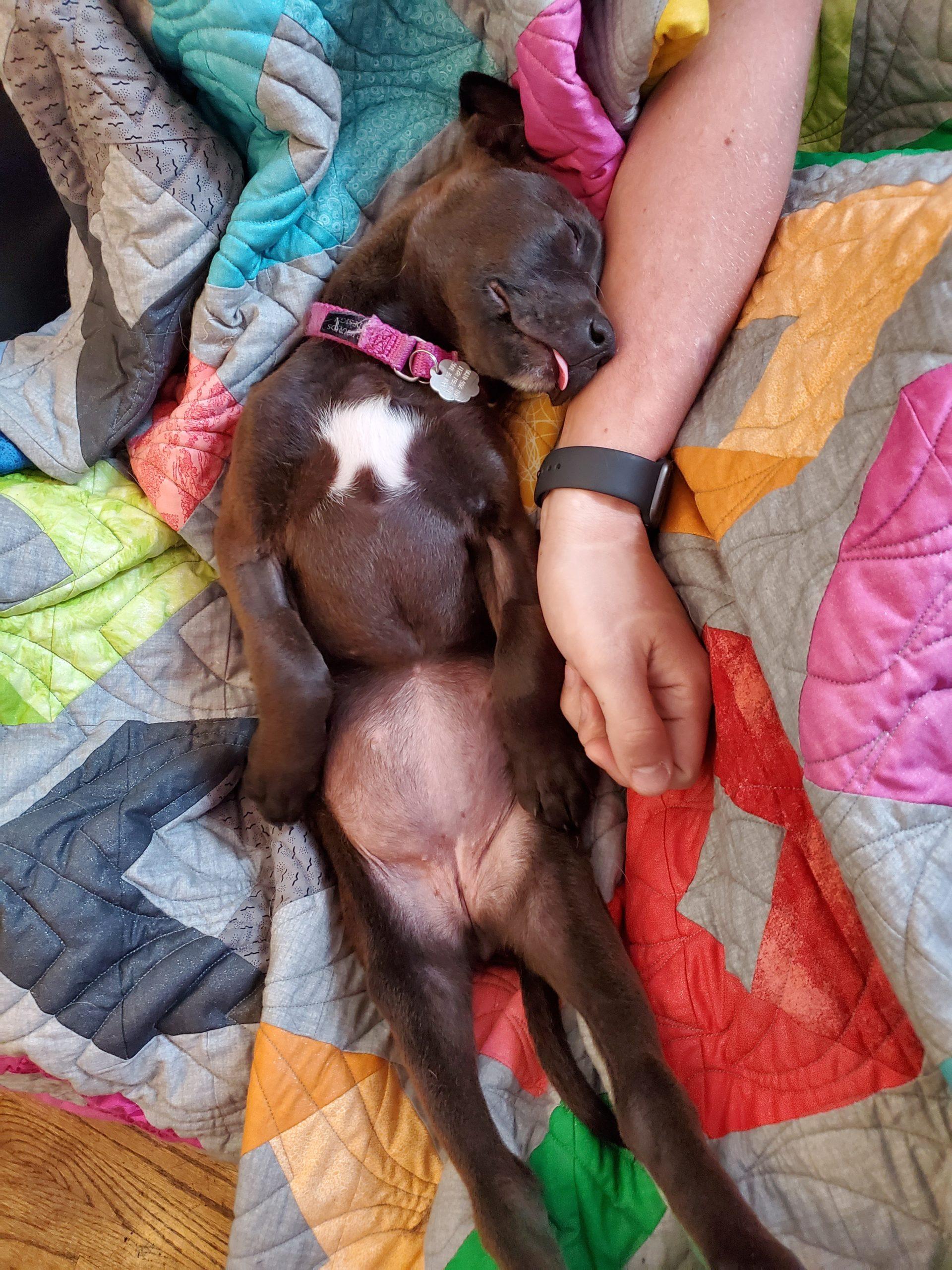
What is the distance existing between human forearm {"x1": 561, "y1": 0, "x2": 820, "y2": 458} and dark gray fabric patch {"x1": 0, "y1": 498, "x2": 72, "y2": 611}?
87cm

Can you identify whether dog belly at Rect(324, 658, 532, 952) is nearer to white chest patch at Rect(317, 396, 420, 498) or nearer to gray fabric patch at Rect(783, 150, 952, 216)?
white chest patch at Rect(317, 396, 420, 498)

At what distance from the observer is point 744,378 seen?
1.01m

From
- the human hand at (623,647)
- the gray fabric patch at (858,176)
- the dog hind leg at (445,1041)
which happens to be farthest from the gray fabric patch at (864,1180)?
the gray fabric patch at (858,176)

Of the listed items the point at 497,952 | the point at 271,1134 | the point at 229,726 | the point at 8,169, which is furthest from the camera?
the point at 8,169

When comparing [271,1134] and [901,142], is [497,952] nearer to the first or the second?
[271,1134]

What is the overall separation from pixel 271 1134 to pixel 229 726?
60 cm

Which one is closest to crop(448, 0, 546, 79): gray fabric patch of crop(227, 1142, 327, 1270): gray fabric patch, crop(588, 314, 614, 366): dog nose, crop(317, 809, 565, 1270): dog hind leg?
crop(588, 314, 614, 366): dog nose

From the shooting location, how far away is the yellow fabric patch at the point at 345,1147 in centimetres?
110

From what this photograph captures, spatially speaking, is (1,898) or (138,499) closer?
(1,898)

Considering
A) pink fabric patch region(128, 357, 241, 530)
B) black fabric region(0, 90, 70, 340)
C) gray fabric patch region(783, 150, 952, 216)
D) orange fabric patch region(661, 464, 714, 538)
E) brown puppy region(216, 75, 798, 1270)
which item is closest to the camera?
gray fabric patch region(783, 150, 952, 216)

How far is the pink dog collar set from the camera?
4.20 ft

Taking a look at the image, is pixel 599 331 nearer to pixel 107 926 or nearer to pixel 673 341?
pixel 673 341

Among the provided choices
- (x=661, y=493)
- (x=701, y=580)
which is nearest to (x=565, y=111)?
(x=661, y=493)

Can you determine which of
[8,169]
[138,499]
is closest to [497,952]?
[138,499]
